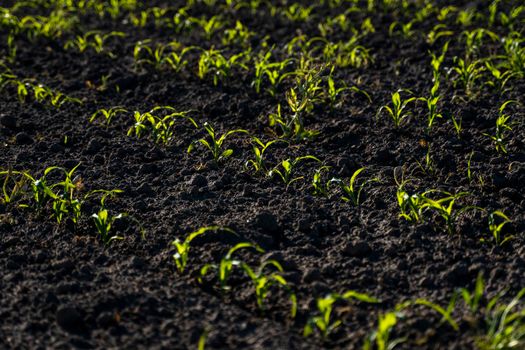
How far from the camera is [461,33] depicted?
6.88m

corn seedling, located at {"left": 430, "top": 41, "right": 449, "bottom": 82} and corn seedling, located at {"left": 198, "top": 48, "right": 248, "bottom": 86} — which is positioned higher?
corn seedling, located at {"left": 430, "top": 41, "right": 449, "bottom": 82}

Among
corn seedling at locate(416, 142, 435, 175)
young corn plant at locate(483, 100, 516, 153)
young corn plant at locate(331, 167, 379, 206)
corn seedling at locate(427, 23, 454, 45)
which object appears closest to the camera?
young corn plant at locate(331, 167, 379, 206)

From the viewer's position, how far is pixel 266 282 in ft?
11.8

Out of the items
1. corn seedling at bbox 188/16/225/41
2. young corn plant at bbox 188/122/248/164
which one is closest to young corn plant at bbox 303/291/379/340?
young corn plant at bbox 188/122/248/164

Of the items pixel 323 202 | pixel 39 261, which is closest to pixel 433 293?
pixel 323 202

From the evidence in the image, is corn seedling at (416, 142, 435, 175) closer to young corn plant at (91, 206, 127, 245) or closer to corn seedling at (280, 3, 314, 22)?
young corn plant at (91, 206, 127, 245)

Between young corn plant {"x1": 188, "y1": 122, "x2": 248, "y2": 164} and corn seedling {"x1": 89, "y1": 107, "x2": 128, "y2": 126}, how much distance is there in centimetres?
64

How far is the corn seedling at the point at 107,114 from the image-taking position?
17.9 feet

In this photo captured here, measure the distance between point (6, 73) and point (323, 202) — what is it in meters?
3.37

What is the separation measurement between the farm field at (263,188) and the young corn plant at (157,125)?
0.06 ft

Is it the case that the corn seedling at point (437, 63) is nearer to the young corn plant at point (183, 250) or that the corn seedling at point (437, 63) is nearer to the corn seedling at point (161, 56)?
the corn seedling at point (161, 56)

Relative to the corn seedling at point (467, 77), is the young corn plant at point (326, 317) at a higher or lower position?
lower

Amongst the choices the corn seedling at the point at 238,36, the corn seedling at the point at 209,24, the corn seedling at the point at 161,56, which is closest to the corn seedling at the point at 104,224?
the corn seedling at the point at 161,56

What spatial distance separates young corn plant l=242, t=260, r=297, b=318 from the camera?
3490 mm
